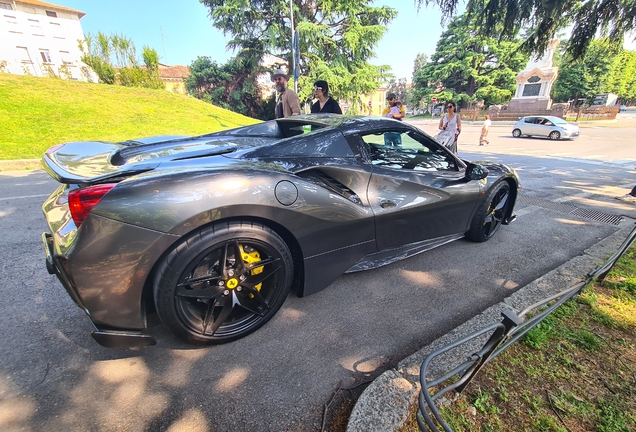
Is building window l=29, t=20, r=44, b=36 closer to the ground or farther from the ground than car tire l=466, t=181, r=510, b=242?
farther from the ground

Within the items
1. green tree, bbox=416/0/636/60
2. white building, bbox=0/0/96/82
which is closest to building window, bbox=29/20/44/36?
white building, bbox=0/0/96/82

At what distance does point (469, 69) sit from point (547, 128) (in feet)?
84.3

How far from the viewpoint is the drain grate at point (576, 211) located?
157 inches

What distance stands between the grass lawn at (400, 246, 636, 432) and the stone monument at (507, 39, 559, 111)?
3935cm

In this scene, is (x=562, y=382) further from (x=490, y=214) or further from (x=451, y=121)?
(x=451, y=121)

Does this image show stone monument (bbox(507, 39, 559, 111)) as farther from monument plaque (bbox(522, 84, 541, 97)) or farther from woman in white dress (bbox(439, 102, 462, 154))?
woman in white dress (bbox(439, 102, 462, 154))

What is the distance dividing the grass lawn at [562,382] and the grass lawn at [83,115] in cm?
1036

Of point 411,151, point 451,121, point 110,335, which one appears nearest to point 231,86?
point 451,121

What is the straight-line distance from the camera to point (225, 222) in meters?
1.67

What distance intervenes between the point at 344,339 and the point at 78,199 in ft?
5.35

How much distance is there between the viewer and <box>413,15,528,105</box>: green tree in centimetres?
3700

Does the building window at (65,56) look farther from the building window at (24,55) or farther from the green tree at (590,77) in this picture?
the green tree at (590,77)

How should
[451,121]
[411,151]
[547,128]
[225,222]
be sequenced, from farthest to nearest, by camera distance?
[547,128] < [451,121] < [411,151] < [225,222]

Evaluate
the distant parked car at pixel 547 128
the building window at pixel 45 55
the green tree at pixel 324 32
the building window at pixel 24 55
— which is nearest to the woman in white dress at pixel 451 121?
the distant parked car at pixel 547 128
